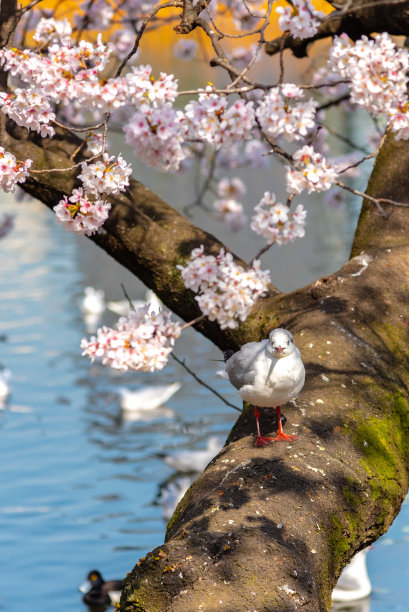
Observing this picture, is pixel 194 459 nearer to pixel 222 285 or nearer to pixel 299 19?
pixel 222 285

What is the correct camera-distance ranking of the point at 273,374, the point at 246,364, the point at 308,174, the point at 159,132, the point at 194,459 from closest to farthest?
the point at 273,374
the point at 246,364
the point at 308,174
the point at 159,132
the point at 194,459

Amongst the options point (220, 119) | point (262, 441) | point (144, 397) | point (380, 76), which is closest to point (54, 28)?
point (220, 119)

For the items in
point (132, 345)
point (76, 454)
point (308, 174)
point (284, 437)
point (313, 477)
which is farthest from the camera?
point (76, 454)

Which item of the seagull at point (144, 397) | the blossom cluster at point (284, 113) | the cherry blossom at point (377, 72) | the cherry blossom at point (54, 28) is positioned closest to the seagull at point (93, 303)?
the seagull at point (144, 397)

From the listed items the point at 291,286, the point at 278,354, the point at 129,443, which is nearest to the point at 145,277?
the point at 278,354

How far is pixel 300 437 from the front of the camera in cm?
339

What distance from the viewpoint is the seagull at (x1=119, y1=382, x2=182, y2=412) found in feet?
40.1

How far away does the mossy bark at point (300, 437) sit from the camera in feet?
8.63

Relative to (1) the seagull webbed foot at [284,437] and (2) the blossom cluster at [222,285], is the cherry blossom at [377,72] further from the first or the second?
(1) the seagull webbed foot at [284,437]

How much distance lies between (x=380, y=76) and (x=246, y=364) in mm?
1665

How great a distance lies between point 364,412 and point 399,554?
572 centimetres

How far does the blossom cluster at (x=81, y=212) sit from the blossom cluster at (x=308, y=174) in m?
1.00

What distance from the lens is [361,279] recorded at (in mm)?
4426

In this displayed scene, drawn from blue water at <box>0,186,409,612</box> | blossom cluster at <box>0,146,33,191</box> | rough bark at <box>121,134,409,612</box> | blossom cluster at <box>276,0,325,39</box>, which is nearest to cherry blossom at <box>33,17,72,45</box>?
blossom cluster at <box>0,146,33,191</box>
